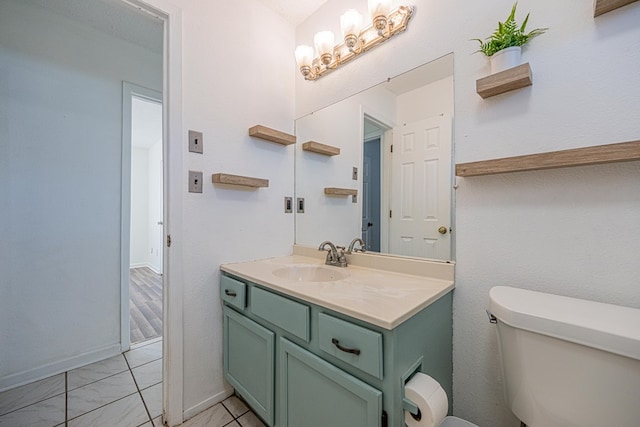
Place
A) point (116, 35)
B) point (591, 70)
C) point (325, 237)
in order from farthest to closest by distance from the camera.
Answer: point (116, 35) < point (325, 237) < point (591, 70)

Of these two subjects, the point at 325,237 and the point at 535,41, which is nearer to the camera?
the point at 535,41

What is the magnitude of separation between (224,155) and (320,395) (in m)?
1.26

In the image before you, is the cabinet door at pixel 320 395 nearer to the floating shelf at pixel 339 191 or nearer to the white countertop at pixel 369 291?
the white countertop at pixel 369 291

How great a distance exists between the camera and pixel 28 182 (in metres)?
1.61

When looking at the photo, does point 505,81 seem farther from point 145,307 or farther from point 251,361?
point 145,307

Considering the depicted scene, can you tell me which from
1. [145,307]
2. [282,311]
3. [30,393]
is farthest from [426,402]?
[145,307]

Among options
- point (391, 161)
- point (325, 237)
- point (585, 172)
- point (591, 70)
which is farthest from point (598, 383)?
point (325, 237)

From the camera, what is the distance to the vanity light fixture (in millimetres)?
1241

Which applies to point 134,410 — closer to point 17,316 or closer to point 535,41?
point 17,316

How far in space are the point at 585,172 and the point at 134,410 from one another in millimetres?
2270

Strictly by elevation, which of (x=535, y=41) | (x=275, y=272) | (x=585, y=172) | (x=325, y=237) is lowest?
(x=275, y=272)

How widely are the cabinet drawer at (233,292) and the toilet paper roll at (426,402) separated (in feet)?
2.68

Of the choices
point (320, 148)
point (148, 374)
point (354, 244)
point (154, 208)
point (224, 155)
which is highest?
point (320, 148)

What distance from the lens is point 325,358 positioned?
35.3 inches
